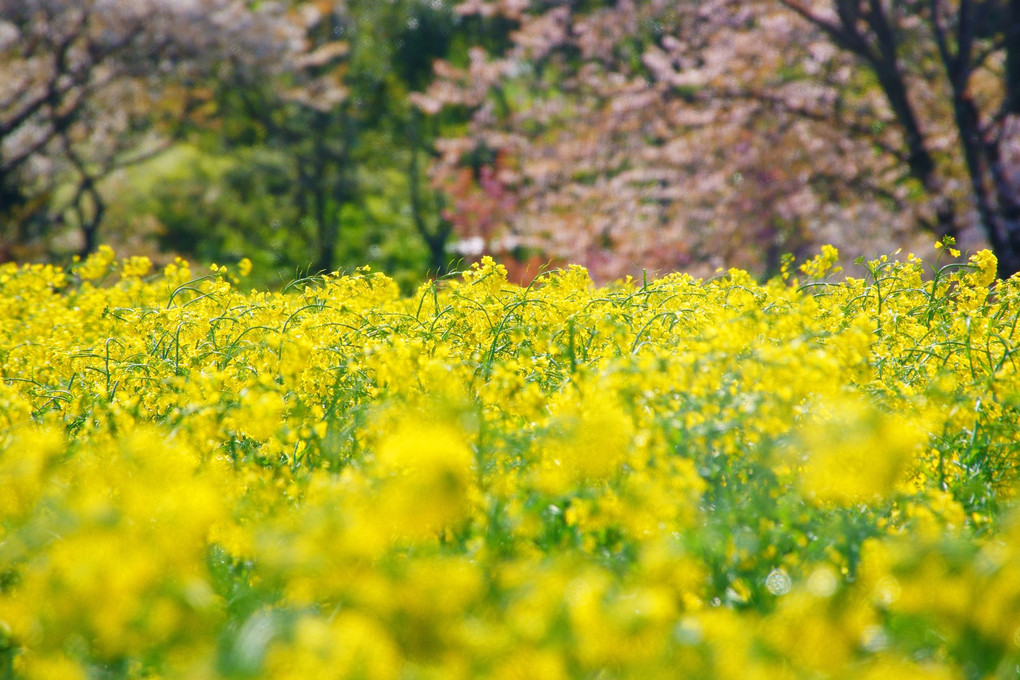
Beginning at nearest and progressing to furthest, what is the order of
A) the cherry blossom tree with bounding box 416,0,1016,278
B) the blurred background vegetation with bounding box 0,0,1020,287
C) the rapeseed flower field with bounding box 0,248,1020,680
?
the rapeseed flower field with bounding box 0,248,1020,680 → the cherry blossom tree with bounding box 416,0,1016,278 → the blurred background vegetation with bounding box 0,0,1020,287

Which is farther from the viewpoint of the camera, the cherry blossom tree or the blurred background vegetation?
the blurred background vegetation

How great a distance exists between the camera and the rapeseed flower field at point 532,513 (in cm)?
159

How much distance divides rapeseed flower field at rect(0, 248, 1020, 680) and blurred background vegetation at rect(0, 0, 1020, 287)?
2.34 metres

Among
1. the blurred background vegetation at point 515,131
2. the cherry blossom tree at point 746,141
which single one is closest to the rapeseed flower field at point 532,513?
the blurred background vegetation at point 515,131

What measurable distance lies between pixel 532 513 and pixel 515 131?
1157cm

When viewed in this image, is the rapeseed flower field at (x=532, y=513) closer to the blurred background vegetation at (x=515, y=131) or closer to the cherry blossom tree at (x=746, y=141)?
the blurred background vegetation at (x=515, y=131)

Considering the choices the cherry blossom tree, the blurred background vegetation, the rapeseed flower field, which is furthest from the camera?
the blurred background vegetation

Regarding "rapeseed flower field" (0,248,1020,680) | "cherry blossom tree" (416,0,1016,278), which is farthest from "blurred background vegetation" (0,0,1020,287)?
"rapeseed flower field" (0,248,1020,680)

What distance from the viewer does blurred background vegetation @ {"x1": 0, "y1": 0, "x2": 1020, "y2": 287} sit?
9.74 metres

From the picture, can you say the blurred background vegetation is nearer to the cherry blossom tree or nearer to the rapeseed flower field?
the cherry blossom tree

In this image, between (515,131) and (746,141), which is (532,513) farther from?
(515,131)

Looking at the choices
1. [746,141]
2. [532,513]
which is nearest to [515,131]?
[746,141]

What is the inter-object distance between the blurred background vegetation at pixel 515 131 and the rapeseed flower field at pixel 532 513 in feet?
7.67

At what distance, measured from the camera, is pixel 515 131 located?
13.2 m
